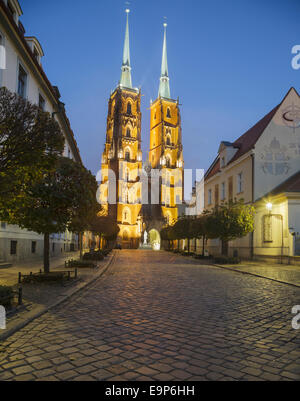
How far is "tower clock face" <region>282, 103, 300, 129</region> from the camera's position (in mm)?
29250

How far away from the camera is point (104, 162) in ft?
296

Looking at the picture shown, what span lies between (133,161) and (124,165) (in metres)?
3.32

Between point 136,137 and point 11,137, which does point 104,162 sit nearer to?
point 136,137

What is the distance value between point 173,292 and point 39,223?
505 cm

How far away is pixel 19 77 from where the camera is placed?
1859cm

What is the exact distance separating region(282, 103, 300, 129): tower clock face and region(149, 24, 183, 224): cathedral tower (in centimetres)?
5480

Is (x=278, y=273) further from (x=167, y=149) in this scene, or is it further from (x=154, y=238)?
(x=167, y=149)

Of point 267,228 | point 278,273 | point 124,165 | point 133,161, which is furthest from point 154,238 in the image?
point 278,273

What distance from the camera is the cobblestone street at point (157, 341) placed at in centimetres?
398

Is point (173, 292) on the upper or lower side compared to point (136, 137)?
lower

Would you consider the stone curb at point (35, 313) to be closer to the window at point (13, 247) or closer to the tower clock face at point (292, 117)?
the window at point (13, 247)

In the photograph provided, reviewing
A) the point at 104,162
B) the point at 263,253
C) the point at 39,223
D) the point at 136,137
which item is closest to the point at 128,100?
the point at 136,137

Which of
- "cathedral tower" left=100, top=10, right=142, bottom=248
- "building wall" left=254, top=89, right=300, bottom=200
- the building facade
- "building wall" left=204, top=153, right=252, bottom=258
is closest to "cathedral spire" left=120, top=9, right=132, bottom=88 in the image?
"cathedral tower" left=100, top=10, right=142, bottom=248
